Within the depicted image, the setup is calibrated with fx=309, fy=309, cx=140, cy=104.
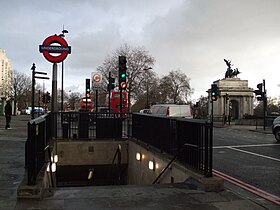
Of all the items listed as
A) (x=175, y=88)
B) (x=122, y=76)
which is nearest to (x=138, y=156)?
(x=122, y=76)

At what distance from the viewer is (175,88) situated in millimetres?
→ 95125

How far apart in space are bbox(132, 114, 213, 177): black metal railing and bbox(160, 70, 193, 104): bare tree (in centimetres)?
8033

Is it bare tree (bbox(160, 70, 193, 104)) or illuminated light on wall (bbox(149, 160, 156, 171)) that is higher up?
bare tree (bbox(160, 70, 193, 104))

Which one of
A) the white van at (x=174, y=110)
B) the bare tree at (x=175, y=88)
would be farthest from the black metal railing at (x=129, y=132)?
the bare tree at (x=175, y=88)

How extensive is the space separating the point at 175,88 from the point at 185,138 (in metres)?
89.0

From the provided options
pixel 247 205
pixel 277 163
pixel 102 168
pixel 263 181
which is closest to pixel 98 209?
pixel 247 205

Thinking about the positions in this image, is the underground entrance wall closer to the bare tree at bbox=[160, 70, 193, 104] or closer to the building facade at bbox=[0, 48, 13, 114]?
the building facade at bbox=[0, 48, 13, 114]

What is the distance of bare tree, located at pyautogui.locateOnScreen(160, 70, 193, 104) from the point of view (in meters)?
91.4

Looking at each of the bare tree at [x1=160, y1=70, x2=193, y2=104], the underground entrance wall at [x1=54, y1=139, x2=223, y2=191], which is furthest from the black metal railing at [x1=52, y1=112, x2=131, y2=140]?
the bare tree at [x1=160, y1=70, x2=193, y2=104]

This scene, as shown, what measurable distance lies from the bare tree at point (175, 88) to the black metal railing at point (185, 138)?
Result: 80.3 metres

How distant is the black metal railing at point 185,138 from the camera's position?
5879 mm

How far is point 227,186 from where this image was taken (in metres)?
6.32

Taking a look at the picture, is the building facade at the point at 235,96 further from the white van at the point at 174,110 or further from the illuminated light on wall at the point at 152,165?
the illuminated light on wall at the point at 152,165

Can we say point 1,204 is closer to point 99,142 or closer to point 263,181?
point 263,181
